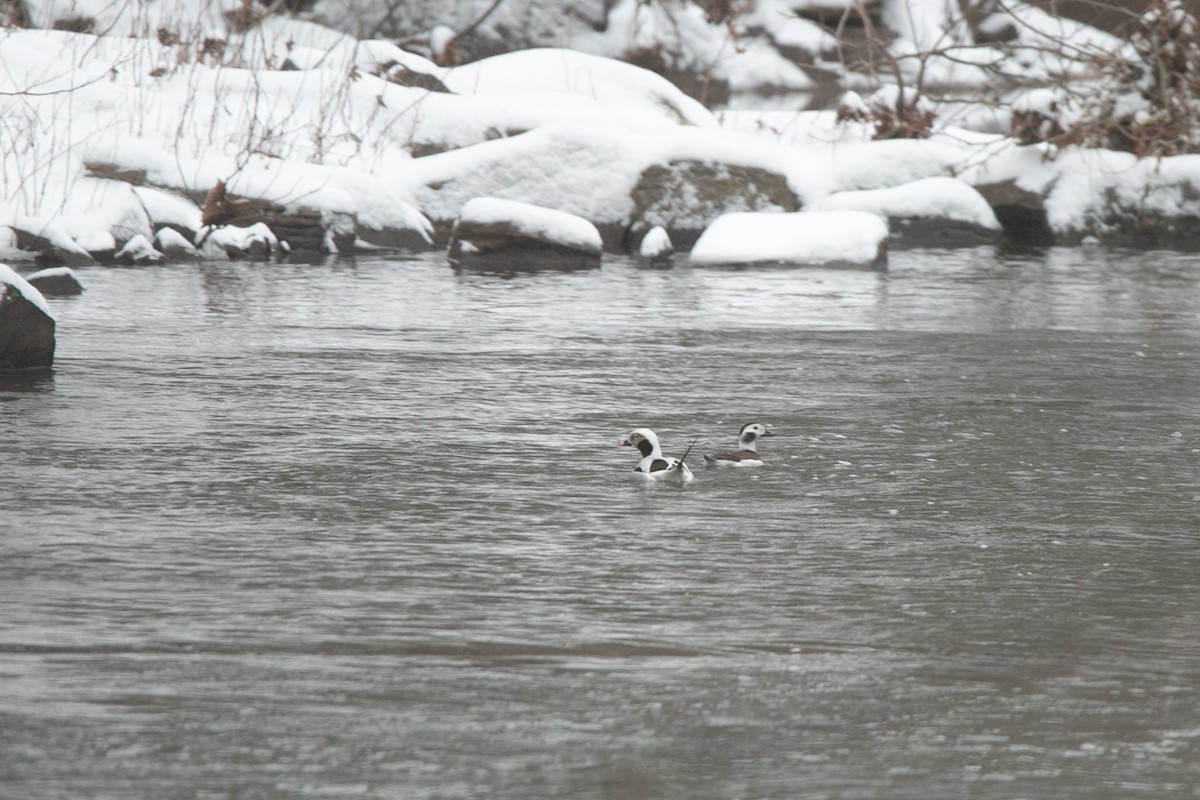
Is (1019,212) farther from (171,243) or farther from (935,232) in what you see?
(171,243)

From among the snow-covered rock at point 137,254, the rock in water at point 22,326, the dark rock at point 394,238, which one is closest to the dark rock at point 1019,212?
the dark rock at point 394,238

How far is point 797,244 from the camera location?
15.2 m

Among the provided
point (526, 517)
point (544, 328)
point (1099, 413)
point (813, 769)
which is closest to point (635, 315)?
point (544, 328)

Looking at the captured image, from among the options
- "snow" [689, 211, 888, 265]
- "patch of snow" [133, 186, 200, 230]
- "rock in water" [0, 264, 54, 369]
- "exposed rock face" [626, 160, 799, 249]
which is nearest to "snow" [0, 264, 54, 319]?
"rock in water" [0, 264, 54, 369]

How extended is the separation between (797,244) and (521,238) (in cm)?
242

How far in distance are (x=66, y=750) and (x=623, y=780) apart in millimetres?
1130

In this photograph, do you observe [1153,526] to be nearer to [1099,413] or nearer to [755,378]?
[1099,413]

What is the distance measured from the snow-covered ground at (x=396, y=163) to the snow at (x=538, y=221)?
4.24 ft

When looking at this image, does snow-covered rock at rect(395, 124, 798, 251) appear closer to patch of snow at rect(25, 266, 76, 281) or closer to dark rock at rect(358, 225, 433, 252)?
dark rock at rect(358, 225, 433, 252)

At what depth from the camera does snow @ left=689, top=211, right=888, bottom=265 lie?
49.9ft

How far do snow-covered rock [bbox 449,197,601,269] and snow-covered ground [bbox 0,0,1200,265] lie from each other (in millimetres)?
1322

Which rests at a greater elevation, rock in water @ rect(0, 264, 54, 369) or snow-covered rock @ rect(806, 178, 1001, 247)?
snow-covered rock @ rect(806, 178, 1001, 247)

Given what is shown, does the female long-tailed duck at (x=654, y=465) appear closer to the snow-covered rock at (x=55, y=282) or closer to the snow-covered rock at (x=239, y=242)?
the snow-covered rock at (x=55, y=282)

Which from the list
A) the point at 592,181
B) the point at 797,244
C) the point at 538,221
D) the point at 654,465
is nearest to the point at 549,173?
the point at 592,181
